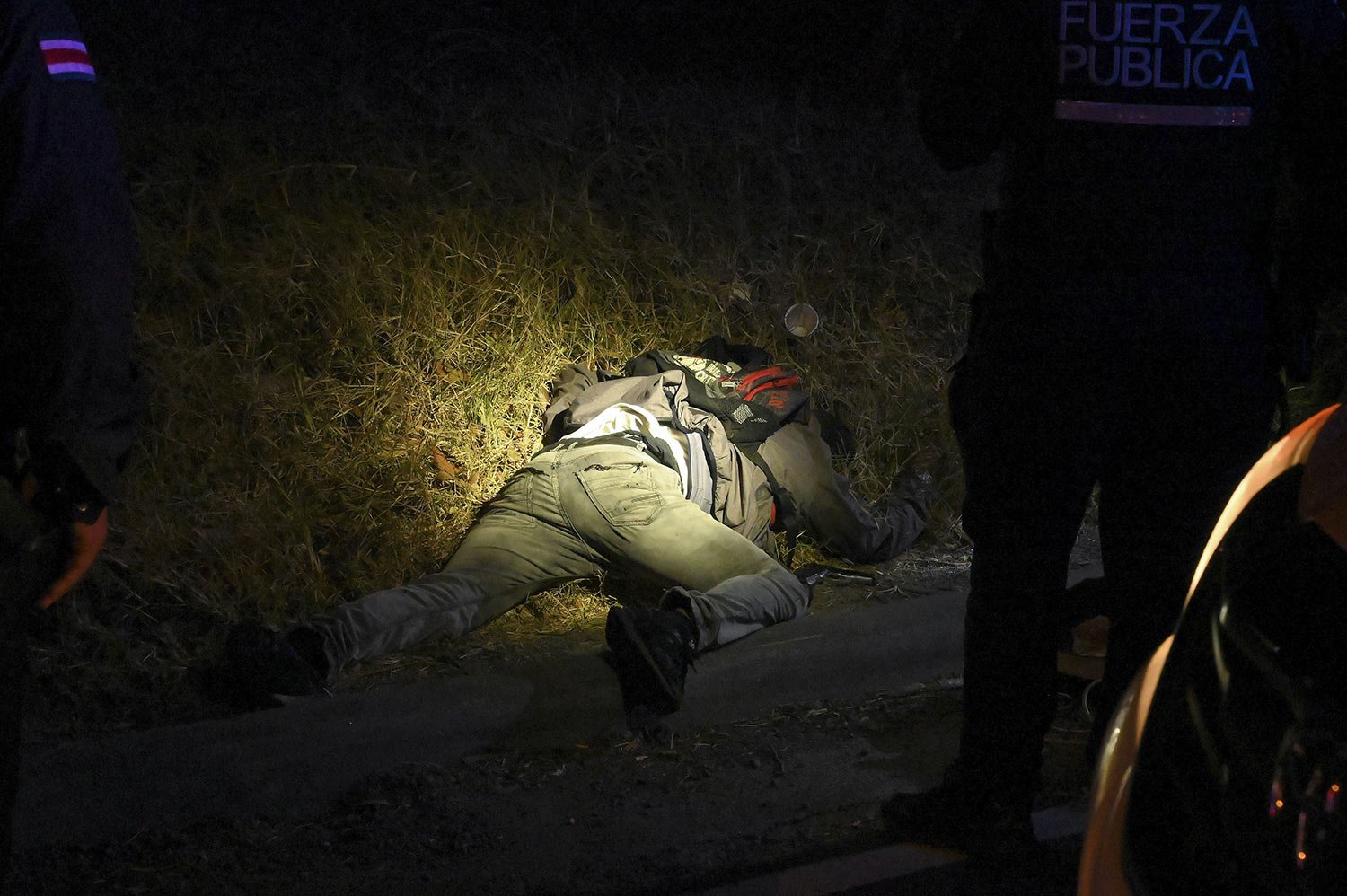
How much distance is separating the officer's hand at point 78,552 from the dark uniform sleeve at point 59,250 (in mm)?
85

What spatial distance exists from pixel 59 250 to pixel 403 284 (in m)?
3.74

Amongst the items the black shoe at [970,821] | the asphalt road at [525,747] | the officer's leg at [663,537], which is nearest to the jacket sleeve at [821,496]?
the officer's leg at [663,537]

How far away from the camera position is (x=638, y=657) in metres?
3.84

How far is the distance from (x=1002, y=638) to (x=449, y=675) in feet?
6.05

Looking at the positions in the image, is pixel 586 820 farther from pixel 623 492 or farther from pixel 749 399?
pixel 749 399

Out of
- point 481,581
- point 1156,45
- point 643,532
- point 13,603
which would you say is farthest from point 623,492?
point 13,603

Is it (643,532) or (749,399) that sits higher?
(749,399)

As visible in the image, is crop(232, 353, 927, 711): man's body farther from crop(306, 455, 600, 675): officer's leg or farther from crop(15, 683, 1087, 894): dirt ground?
crop(15, 683, 1087, 894): dirt ground

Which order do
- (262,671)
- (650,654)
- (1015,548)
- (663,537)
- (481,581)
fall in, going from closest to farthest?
(1015,548) → (262,671) → (650,654) → (481,581) → (663,537)

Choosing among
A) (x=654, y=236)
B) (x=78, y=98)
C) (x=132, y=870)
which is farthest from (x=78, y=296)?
(x=654, y=236)

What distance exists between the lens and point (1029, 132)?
290cm

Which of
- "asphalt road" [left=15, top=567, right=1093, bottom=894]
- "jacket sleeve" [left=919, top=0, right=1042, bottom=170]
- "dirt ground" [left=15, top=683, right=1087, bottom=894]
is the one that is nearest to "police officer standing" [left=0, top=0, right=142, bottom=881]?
"dirt ground" [left=15, top=683, right=1087, bottom=894]

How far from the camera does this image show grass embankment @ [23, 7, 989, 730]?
15.2ft

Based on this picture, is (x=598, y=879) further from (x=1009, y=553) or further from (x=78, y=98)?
(x=78, y=98)
